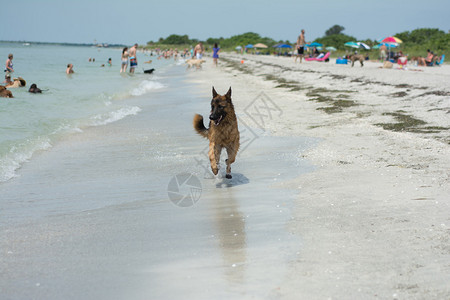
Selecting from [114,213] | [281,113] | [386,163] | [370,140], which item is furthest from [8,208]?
[281,113]

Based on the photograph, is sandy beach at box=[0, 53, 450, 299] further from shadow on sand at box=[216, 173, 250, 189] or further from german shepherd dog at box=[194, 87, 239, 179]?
german shepherd dog at box=[194, 87, 239, 179]

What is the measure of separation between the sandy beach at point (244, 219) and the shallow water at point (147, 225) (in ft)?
0.06

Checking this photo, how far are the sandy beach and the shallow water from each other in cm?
2

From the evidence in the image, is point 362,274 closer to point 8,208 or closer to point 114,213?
point 114,213

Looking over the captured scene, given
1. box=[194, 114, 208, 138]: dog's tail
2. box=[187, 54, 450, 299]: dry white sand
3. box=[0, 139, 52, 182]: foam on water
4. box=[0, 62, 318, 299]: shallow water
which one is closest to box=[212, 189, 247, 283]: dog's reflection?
box=[0, 62, 318, 299]: shallow water

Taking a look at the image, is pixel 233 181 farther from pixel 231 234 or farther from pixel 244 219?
pixel 231 234

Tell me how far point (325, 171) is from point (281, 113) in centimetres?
660

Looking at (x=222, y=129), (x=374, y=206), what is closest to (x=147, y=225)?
(x=222, y=129)

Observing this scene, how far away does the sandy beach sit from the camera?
335cm

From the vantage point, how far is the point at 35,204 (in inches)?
223

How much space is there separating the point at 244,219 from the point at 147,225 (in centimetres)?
107

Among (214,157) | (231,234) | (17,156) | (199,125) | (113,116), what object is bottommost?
(17,156)

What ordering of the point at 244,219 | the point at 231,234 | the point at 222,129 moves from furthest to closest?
1. the point at 222,129
2. the point at 244,219
3. the point at 231,234

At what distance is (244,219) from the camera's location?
4.86 m
